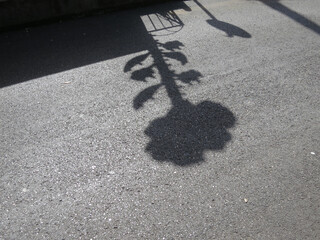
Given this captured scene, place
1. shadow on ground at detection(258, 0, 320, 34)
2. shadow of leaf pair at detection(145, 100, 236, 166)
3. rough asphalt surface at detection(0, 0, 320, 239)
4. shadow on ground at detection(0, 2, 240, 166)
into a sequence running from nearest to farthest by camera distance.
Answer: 1. rough asphalt surface at detection(0, 0, 320, 239)
2. shadow of leaf pair at detection(145, 100, 236, 166)
3. shadow on ground at detection(0, 2, 240, 166)
4. shadow on ground at detection(258, 0, 320, 34)

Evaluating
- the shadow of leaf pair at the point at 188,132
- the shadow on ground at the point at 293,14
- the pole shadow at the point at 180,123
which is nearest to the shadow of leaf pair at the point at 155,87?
the pole shadow at the point at 180,123

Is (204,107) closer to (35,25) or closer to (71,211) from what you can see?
(71,211)

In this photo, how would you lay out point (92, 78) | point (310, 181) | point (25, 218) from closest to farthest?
point (25, 218) → point (310, 181) → point (92, 78)

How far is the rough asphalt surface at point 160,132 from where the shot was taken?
3227 millimetres

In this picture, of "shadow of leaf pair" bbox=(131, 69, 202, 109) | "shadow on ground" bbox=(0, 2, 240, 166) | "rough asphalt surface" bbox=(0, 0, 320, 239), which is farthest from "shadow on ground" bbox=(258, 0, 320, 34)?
"shadow of leaf pair" bbox=(131, 69, 202, 109)

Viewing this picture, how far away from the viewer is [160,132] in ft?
13.9

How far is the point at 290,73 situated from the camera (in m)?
5.48

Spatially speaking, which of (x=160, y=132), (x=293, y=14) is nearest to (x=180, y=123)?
(x=160, y=132)

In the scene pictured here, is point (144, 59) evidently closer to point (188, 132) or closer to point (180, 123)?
point (180, 123)

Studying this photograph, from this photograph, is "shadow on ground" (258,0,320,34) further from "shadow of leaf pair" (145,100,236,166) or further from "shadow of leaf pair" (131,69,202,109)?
"shadow of leaf pair" (145,100,236,166)

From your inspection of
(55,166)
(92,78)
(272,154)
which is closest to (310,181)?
(272,154)

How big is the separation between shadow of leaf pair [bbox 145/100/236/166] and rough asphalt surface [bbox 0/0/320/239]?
0.02 metres

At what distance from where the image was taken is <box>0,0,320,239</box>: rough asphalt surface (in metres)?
3.23

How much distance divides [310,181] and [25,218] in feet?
10.6
